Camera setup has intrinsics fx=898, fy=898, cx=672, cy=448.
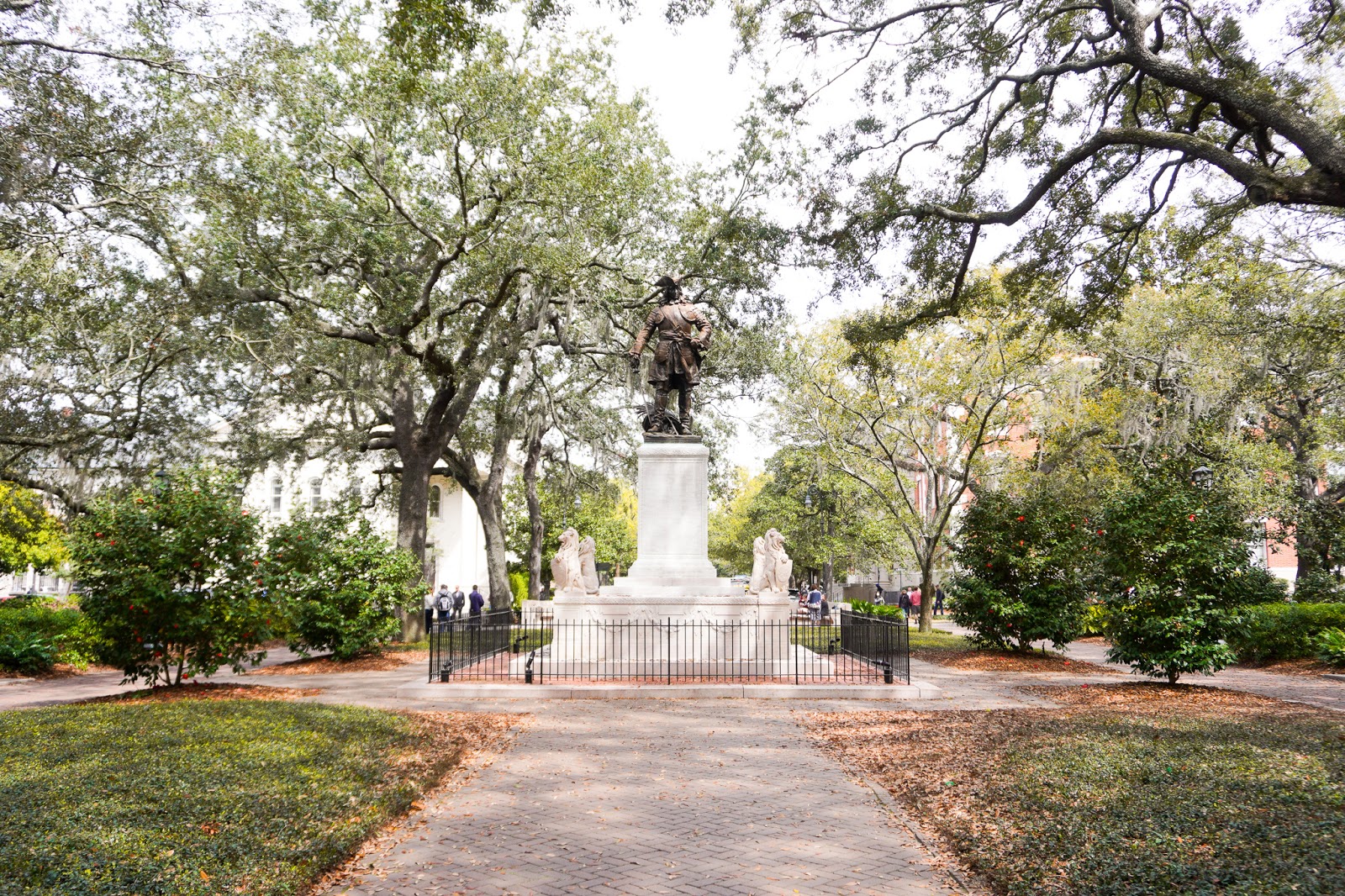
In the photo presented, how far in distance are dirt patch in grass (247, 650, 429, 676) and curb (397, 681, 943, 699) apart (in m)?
4.71

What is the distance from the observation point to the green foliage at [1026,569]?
19.0m

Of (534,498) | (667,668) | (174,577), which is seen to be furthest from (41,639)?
(534,498)

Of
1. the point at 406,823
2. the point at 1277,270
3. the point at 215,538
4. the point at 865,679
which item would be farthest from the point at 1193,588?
the point at 215,538

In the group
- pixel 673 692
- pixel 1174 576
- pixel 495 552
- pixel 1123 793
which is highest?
pixel 495 552

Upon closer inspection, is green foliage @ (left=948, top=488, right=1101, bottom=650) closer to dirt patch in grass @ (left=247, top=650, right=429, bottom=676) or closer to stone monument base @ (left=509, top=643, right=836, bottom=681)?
stone monument base @ (left=509, top=643, right=836, bottom=681)

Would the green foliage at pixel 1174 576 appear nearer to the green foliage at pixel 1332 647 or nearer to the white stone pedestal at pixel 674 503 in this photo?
the green foliage at pixel 1332 647

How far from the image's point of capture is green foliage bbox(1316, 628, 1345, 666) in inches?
666

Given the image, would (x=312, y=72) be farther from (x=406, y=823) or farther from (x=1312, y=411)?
(x=1312, y=411)

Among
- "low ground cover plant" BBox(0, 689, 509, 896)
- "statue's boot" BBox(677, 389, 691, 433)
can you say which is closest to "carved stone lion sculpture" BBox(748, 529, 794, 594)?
"statue's boot" BBox(677, 389, 691, 433)

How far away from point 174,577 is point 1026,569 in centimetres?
1585

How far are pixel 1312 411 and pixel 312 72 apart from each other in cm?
2717

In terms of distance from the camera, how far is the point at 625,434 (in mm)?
27625

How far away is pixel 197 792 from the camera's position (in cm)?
611

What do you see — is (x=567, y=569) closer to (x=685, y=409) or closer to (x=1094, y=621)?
(x=685, y=409)
